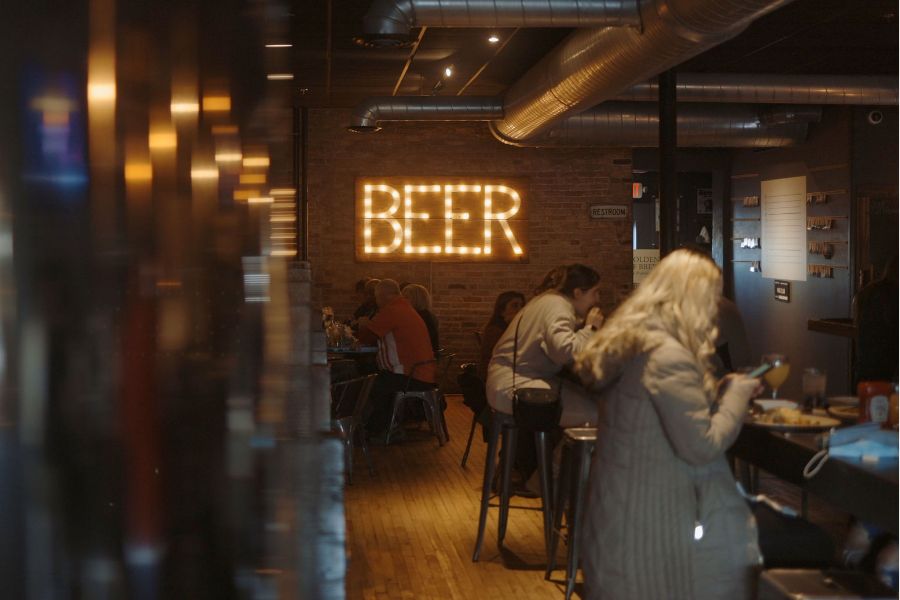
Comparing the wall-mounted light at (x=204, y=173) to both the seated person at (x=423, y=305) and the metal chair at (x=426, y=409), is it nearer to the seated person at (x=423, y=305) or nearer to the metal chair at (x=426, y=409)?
the metal chair at (x=426, y=409)

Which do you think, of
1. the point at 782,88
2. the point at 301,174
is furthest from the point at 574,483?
the point at 301,174

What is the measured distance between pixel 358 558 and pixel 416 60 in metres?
5.21

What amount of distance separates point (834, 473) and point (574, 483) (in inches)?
57.8

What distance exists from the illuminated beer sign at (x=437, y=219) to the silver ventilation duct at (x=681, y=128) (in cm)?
131

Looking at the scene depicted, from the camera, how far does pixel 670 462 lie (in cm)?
309

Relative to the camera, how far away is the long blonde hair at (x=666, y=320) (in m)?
A: 3.10

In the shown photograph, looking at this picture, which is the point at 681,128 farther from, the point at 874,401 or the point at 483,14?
the point at 874,401

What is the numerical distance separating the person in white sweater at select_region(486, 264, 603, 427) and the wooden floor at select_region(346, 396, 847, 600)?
76 centimetres

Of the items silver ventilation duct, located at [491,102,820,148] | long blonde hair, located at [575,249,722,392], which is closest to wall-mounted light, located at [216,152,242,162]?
long blonde hair, located at [575,249,722,392]

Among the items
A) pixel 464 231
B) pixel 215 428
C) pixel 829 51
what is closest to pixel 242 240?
pixel 215 428

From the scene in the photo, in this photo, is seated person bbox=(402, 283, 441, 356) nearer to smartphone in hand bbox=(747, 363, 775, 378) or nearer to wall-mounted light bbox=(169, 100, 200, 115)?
smartphone in hand bbox=(747, 363, 775, 378)

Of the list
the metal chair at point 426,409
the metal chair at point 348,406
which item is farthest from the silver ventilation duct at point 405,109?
the metal chair at point 348,406

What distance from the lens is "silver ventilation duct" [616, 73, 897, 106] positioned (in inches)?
354

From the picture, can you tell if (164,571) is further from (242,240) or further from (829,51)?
(829,51)
